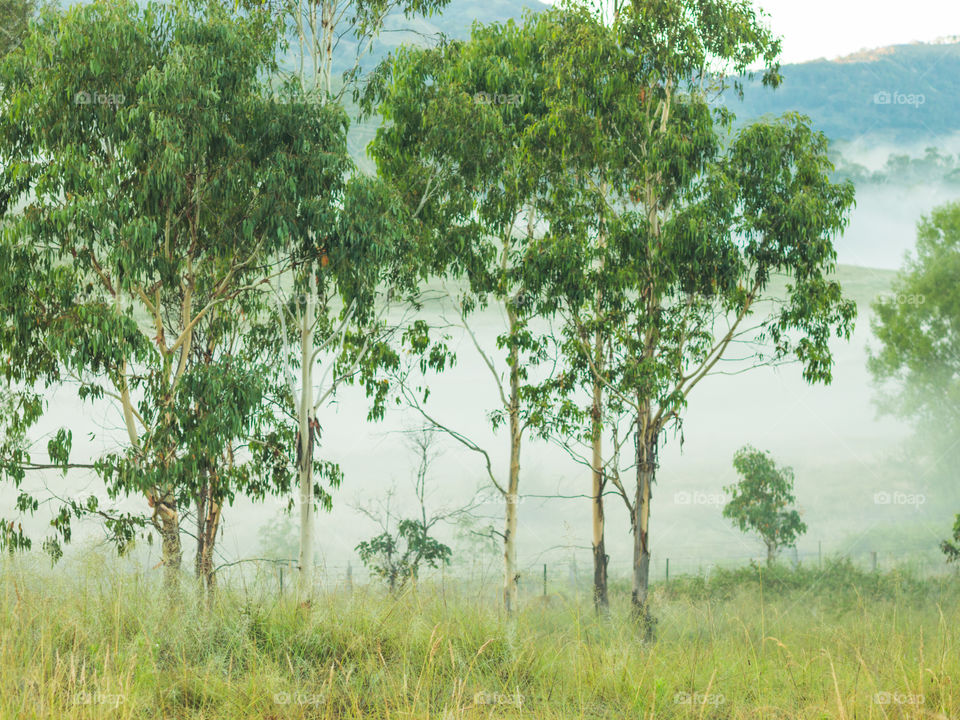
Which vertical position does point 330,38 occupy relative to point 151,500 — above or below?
above

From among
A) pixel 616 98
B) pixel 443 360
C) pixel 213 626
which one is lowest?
pixel 213 626

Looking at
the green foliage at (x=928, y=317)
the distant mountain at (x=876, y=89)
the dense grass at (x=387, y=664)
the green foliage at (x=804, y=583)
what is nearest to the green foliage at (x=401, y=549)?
the green foliage at (x=804, y=583)

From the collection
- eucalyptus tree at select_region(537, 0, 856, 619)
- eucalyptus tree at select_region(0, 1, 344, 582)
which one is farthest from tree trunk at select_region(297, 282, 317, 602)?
eucalyptus tree at select_region(537, 0, 856, 619)

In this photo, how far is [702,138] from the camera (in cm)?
1265

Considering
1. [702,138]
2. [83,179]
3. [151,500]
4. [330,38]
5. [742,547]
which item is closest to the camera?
[83,179]

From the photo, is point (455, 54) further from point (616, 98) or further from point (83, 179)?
point (83, 179)

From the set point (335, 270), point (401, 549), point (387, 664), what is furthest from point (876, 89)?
point (387, 664)

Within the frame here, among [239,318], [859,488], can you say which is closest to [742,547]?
[859,488]

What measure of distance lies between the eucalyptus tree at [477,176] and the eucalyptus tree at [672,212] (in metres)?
0.77

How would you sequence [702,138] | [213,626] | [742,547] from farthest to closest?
[742,547], [702,138], [213,626]

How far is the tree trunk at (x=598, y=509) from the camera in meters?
14.3

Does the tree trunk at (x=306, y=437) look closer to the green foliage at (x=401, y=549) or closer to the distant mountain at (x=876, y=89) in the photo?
the green foliage at (x=401, y=549)

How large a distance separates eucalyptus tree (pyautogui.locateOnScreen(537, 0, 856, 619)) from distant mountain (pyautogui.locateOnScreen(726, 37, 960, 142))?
108304mm

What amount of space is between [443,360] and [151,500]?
5.37 m
